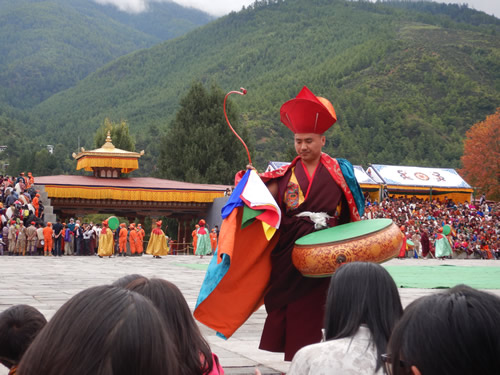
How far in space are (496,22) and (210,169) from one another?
107m

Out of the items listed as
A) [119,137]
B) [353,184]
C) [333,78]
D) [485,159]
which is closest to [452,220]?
[485,159]

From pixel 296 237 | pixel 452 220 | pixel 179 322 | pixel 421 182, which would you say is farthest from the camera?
pixel 421 182

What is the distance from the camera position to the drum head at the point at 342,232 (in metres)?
4.37

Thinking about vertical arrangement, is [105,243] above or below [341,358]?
below

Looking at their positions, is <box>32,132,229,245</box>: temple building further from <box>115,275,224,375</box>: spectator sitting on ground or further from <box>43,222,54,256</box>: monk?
<box>115,275,224,375</box>: spectator sitting on ground

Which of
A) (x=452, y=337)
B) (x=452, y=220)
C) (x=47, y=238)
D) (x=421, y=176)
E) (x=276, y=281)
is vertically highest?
(x=421, y=176)

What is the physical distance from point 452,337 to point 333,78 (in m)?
88.0

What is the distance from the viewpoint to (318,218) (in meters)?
4.62

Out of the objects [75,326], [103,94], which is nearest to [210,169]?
[75,326]

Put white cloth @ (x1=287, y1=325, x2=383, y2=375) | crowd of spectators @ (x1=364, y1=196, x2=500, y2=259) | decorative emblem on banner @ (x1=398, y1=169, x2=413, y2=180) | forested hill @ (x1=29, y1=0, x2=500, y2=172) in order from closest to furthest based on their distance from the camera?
white cloth @ (x1=287, y1=325, x2=383, y2=375)
crowd of spectators @ (x1=364, y1=196, x2=500, y2=259)
decorative emblem on banner @ (x1=398, y1=169, x2=413, y2=180)
forested hill @ (x1=29, y1=0, x2=500, y2=172)

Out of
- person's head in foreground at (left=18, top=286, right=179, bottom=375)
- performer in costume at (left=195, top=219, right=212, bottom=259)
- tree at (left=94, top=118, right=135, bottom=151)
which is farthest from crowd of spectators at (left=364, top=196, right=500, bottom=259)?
person's head in foreground at (left=18, top=286, right=179, bottom=375)

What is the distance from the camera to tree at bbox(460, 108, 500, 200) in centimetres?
5241

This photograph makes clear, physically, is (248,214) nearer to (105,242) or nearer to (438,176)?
(105,242)

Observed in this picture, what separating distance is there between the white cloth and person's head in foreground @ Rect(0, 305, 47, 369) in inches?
47.8
